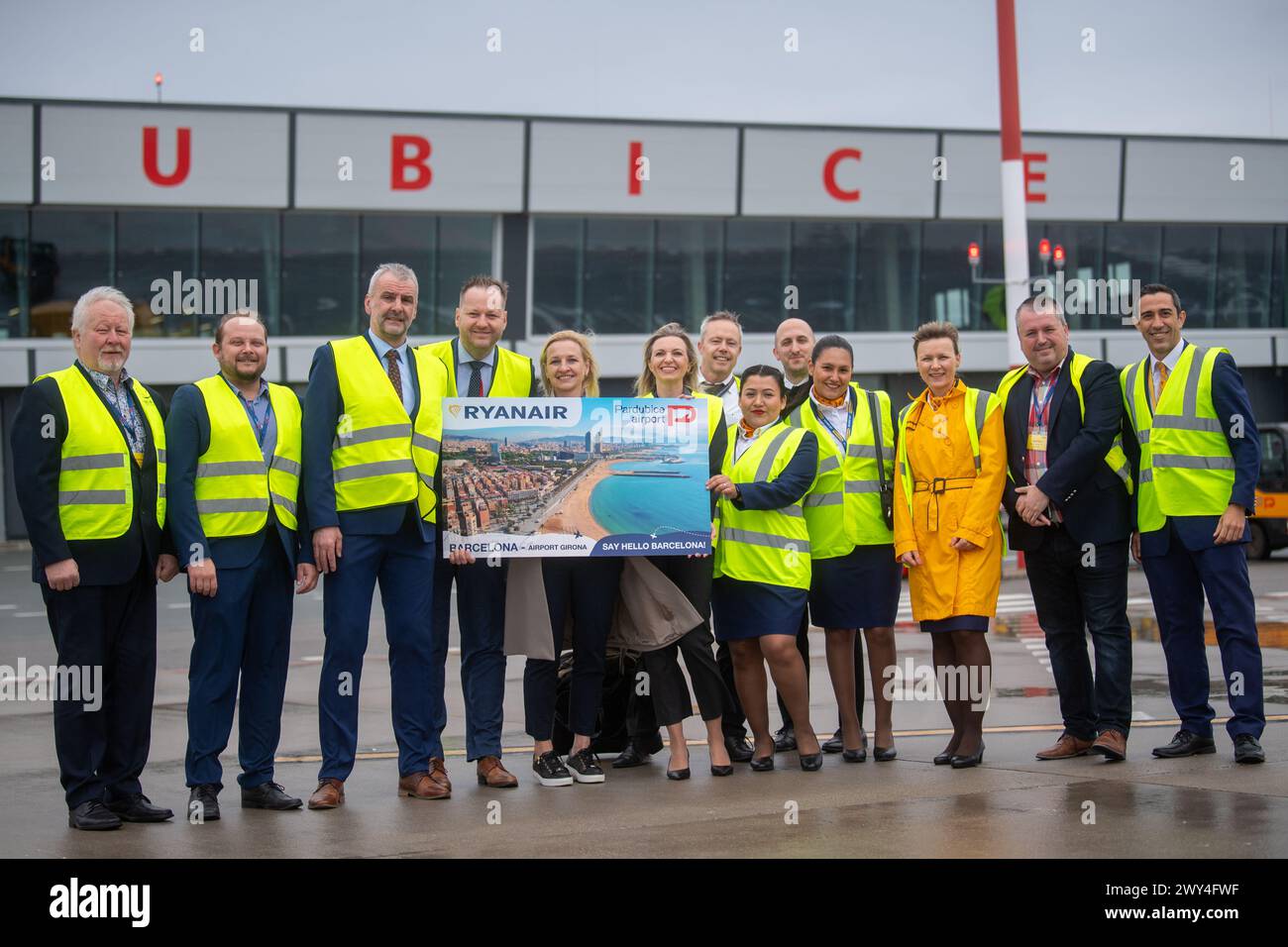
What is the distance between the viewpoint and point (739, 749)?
27.2 feet

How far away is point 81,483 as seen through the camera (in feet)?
22.4

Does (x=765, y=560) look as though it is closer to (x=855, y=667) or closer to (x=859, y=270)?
(x=855, y=667)

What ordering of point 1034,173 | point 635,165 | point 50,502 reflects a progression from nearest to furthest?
point 50,502
point 635,165
point 1034,173

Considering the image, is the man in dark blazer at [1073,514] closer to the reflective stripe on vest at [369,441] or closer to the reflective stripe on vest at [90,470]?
the reflective stripe on vest at [369,441]

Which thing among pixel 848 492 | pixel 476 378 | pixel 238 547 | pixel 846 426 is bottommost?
pixel 238 547

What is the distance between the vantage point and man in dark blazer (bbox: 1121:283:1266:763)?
305 inches

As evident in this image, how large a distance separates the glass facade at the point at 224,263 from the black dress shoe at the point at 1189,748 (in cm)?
2710

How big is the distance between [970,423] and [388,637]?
3.10 metres

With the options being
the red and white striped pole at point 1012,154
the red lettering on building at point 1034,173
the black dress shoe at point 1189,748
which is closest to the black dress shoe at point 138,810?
the black dress shoe at point 1189,748

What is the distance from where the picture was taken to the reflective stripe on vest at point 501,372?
7.66 m

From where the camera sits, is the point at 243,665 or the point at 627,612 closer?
the point at 243,665

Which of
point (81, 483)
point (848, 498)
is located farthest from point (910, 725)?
point (81, 483)

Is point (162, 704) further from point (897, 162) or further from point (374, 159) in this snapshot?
point (897, 162)

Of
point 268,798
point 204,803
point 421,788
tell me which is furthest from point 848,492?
point 204,803
